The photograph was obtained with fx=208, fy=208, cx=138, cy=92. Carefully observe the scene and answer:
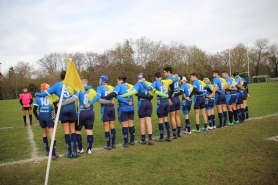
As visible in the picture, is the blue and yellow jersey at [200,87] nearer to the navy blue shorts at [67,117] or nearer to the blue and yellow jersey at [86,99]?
the blue and yellow jersey at [86,99]

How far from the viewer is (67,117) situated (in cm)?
642

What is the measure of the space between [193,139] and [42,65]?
240ft

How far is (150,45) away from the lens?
2362 inches

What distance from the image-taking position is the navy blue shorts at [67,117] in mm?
6371

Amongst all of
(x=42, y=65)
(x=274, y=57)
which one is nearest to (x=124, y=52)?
(x=42, y=65)

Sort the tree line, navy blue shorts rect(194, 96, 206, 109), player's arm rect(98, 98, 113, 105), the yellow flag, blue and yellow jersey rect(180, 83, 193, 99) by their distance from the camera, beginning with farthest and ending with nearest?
the tree line, navy blue shorts rect(194, 96, 206, 109), blue and yellow jersey rect(180, 83, 193, 99), player's arm rect(98, 98, 113, 105), the yellow flag

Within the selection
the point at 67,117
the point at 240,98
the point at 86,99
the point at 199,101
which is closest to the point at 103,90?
the point at 86,99

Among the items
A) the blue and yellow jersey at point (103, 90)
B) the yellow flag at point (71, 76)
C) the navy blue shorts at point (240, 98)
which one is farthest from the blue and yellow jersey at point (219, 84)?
the yellow flag at point (71, 76)

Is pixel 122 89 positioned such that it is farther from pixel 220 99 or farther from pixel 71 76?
pixel 220 99

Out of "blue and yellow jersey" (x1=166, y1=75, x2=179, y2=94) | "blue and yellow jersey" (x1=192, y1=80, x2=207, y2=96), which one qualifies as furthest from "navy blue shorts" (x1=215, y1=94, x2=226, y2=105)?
"blue and yellow jersey" (x1=166, y1=75, x2=179, y2=94)

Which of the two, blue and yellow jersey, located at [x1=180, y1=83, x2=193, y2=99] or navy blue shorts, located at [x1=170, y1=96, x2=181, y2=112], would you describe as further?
blue and yellow jersey, located at [x1=180, y1=83, x2=193, y2=99]

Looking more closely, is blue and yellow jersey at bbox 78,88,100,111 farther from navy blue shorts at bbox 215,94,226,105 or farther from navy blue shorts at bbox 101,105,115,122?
navy blue shorts at bbox 215,94,226,105

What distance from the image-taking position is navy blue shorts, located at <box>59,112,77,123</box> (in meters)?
6.37

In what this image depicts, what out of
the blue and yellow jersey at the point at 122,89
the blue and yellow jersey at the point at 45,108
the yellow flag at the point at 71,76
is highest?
the yellow flag at the point at 71,76
